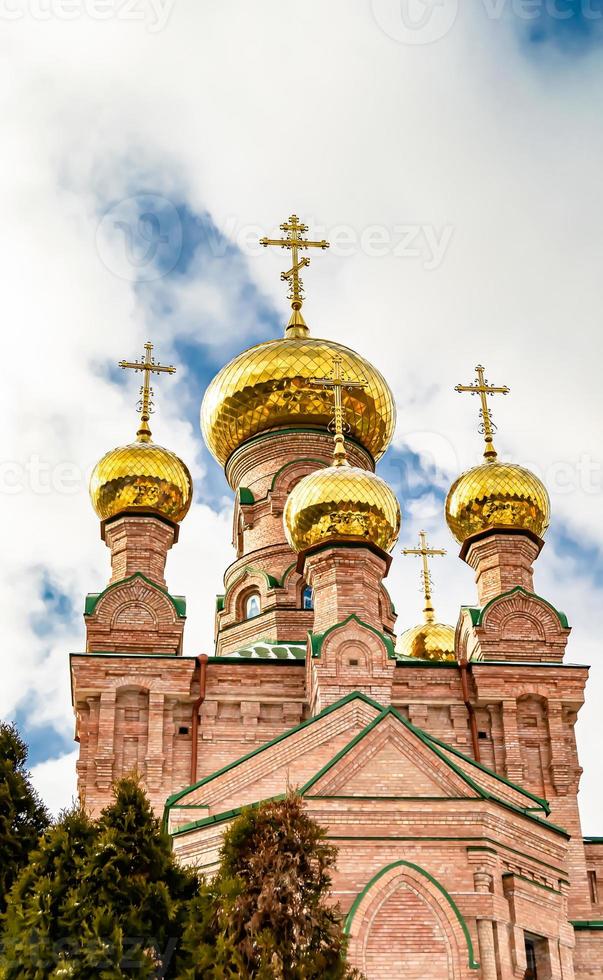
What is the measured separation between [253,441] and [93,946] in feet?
43.8

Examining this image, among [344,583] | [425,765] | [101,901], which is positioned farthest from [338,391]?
[101,901]

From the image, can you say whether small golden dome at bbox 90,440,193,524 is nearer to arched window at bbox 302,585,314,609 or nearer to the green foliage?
arched window at bbox 302,585,314,609

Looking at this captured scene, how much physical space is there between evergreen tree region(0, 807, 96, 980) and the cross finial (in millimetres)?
14179

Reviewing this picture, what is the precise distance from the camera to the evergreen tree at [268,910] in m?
8.78

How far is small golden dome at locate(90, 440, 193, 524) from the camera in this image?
18781 millimetres

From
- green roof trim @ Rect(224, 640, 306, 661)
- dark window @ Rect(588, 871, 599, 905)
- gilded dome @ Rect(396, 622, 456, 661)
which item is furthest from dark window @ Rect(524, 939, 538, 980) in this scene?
gilded dome @ Rect(396, 622, 456, 661)

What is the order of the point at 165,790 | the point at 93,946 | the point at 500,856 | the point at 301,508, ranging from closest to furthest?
the point at 93,946
the point at 500,856
the point at 165,790
the point at 301,508

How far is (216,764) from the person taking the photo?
1641 cm

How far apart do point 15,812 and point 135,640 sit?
623cm

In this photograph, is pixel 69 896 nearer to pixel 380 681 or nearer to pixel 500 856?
pixel 500 856

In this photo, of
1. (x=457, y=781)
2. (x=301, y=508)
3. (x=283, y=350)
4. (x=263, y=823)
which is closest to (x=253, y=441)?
(x=283, y=350)

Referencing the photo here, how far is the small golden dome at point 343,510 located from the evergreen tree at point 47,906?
297 inches

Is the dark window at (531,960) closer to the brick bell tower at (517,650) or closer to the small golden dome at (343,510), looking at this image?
the brick bell tower at (517,650)

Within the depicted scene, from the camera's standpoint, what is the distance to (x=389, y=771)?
38.8ft
